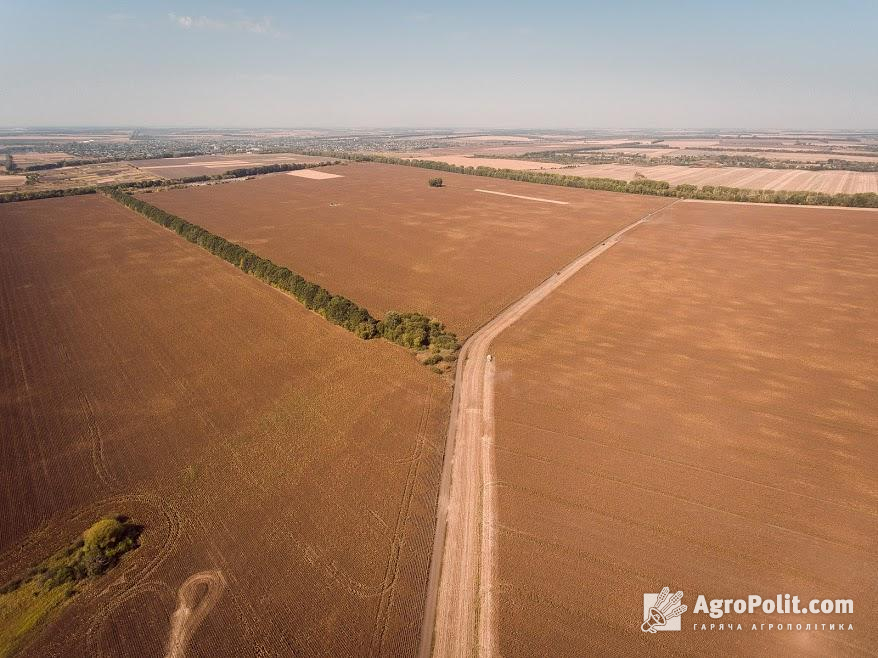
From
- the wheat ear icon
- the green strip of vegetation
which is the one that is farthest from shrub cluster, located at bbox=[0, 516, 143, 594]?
the wheat ear icon

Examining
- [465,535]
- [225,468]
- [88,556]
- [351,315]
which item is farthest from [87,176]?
[465,535]

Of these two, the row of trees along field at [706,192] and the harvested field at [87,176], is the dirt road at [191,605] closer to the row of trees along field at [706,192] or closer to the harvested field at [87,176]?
the row of trees along field at [706,192]

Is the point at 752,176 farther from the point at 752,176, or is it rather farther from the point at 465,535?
the point at 465,535

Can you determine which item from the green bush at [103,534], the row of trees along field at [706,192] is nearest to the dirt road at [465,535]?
the green bush at [103,534]

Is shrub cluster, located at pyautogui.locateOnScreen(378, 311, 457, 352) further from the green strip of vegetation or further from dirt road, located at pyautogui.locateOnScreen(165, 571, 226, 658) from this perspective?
the green strip of vegetation

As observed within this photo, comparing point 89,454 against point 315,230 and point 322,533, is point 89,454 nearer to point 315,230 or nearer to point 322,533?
point 322,533

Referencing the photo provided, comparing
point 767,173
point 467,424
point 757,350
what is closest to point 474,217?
point 757,350
